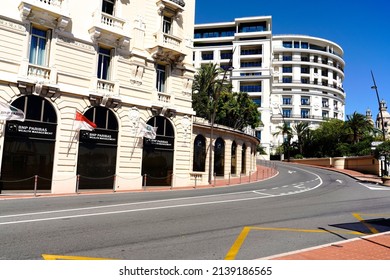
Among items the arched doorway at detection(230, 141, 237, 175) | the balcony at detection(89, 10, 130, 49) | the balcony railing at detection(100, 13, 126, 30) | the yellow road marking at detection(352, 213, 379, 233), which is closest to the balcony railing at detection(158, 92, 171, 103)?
the balcony at detection(89, 10, 130, 49)

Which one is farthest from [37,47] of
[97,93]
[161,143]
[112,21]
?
[161,143]

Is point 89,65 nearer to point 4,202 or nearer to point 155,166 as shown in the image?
point 155,166

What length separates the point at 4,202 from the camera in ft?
45.5

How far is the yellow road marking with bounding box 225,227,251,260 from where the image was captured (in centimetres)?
671

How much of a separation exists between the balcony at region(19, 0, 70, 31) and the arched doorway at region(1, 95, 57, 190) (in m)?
4.59

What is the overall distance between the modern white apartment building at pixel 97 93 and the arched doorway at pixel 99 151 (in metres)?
0.07

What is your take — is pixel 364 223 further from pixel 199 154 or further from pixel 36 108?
pixel 199 154

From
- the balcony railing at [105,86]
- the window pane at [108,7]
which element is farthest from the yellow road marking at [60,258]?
the window pane at [108,7]

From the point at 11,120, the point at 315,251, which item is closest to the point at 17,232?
the point at 315,251

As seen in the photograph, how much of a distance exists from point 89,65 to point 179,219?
14.0m

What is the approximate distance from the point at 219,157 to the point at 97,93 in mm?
14741

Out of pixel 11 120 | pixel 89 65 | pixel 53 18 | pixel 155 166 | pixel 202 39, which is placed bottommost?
pixel 155 166

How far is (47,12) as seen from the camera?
1838cm
